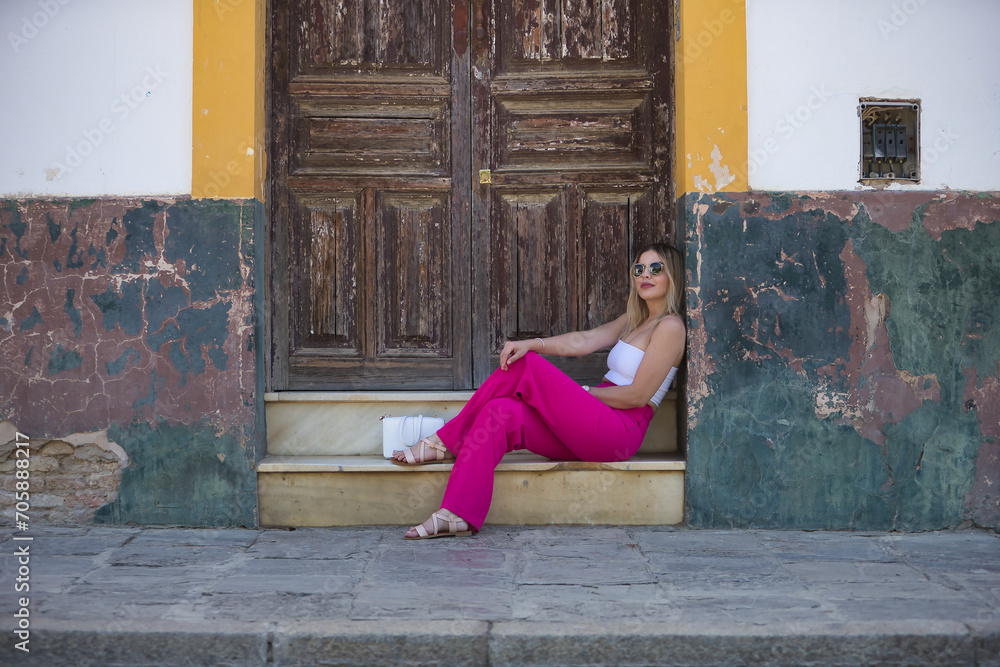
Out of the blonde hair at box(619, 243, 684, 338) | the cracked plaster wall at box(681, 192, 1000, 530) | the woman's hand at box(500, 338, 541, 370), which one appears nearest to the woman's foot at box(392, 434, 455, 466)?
the woman's hand at box(500, 338, 541, 370)

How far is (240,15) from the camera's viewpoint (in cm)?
354

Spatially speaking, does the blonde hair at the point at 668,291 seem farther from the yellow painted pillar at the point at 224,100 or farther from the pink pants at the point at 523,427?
the yellow painted pillar at the point at 224,100

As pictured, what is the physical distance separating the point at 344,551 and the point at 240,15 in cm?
260

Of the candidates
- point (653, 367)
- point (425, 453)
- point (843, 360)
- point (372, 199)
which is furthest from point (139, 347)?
point (843, 360)

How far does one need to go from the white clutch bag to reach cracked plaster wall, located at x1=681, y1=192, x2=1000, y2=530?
1.30m

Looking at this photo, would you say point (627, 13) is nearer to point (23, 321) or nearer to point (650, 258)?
point (650, 258)

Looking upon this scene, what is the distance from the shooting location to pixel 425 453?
3.42 m

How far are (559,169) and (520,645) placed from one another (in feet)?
8.33

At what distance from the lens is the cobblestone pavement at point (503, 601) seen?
2223 millimetres

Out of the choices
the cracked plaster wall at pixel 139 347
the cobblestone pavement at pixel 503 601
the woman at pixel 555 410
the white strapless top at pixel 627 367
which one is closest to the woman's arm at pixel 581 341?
the woman at pixel 555 410

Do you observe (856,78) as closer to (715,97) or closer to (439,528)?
(715,97)

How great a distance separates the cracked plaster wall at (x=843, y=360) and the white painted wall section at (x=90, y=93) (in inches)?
102

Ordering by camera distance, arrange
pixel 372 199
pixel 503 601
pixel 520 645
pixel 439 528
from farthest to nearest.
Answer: pixel 372 199, pixel 439 528, pixel 503 601, pixel 520 645

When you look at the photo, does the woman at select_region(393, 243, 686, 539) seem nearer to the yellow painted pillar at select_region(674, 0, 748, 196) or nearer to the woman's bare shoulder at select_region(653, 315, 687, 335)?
the woman's bare shoulder at select_region(653, 315, 687, 335)
